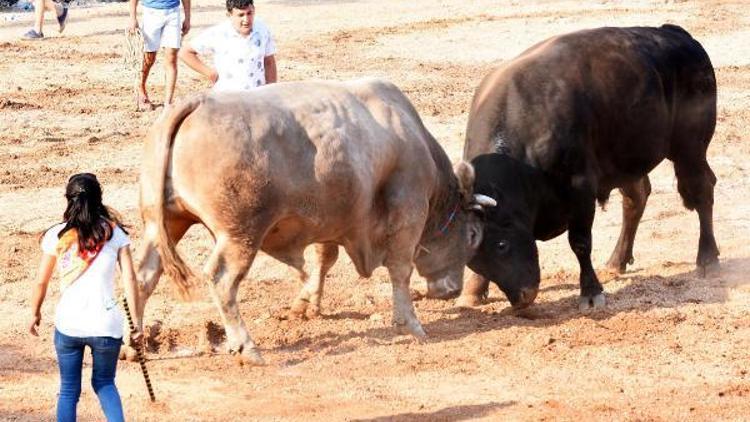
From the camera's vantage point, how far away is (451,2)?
24.9 m

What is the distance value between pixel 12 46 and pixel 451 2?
25.1 ft

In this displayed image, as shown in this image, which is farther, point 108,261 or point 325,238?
point 325,238

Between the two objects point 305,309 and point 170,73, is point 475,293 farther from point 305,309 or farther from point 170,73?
point 170,73

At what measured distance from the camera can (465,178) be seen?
33.5 ft

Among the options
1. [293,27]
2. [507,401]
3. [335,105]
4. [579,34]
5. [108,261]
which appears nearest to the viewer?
[108,261]

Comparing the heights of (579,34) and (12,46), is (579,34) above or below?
above

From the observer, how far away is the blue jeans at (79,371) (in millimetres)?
7277

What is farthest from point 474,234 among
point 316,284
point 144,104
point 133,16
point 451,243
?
point 133,16

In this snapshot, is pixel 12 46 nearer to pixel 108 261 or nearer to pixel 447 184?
pixel 447 184

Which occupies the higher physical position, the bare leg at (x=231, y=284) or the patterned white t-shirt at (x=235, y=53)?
the patterned white t-shirt at (x=235, y=53)

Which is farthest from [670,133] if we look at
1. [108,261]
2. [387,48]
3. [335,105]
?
[387,48]

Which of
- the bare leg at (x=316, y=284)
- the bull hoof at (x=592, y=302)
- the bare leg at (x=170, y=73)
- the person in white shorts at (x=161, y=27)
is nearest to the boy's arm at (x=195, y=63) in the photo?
the bare leg at (x=316, y=284)

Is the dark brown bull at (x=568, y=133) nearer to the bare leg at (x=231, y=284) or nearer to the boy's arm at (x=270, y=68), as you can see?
the boy's arm at (x=270, y=68)

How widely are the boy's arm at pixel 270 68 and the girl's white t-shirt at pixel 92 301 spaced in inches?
161
